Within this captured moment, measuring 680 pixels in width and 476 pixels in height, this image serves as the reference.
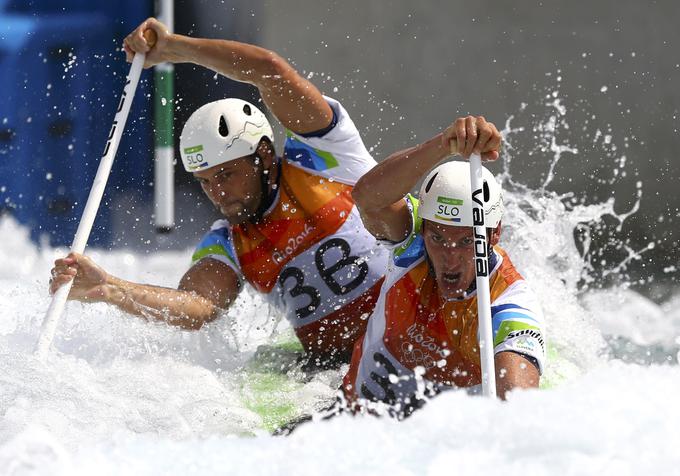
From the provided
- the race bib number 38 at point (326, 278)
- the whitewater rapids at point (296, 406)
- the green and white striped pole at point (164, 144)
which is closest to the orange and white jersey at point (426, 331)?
the whitewater rapids at point (296, 406)

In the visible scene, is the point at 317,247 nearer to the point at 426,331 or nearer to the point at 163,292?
the point at 163,292

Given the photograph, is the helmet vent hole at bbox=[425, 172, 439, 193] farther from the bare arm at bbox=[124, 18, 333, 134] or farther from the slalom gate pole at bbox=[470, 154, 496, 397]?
the bare arm at bbox=[124, 18, 333, 134]

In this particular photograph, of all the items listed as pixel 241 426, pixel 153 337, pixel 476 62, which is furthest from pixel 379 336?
pixel 476 62

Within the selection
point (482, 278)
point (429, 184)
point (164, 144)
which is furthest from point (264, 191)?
point (164, 144)

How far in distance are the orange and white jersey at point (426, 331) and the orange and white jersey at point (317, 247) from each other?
2.17ft

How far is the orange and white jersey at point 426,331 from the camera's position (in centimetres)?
373

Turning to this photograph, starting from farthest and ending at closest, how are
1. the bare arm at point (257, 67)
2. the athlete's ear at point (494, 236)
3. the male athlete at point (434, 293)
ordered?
the bare arm at point (257, 67) < the athlete's ear at point (494, 236) < the male athlete at point (434, 293)

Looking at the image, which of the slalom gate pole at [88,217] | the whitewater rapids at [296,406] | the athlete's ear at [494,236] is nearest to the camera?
the whitewater rapids at [296,406]

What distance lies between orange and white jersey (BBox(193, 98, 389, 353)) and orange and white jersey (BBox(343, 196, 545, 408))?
0.66 metres

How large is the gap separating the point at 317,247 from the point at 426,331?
1.05 metres

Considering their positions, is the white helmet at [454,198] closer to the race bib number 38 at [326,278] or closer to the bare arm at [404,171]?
the bare arm at [404,171]

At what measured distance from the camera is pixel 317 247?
16.0ft

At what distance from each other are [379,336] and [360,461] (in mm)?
1296

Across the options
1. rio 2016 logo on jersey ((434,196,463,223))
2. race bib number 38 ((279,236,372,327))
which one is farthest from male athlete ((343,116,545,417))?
race bib number 38 ((279,236,372,327))
